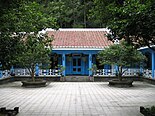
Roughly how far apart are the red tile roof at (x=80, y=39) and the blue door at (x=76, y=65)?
228 cm

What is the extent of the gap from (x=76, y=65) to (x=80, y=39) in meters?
2.81

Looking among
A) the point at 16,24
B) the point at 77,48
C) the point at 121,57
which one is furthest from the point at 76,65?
the point at 16,24

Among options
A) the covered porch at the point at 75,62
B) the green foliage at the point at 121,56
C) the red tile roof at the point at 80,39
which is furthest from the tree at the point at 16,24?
the covered porch at the point at 75,62

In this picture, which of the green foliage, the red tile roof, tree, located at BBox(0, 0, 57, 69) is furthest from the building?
tree, located at BBox(0, 0, 57, 69)

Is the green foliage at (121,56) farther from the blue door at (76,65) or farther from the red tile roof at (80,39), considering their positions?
the blue door at (76,65)

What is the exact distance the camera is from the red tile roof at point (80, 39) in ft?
77.3

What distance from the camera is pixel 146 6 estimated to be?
6.31 meters

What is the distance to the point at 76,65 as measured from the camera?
2648 centimetres

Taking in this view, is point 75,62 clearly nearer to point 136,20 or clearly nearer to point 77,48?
point 77,48

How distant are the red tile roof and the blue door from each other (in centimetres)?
228

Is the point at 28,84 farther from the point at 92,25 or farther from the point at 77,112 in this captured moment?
the point at 92,25

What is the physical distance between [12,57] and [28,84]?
10403 millimetres

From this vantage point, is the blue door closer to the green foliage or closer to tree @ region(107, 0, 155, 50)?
the green foliage

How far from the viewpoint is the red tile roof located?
2357cm
